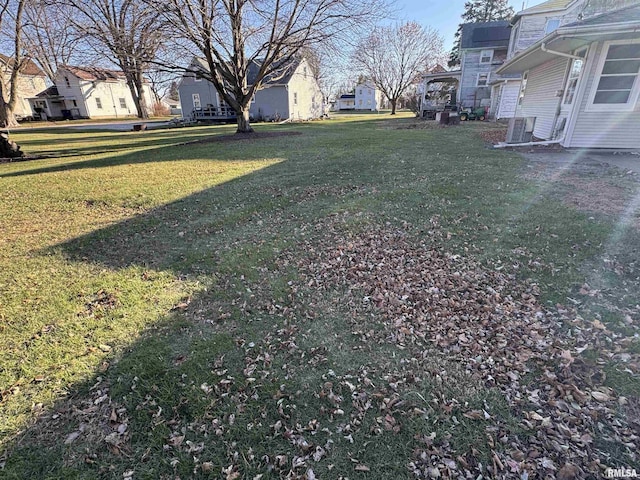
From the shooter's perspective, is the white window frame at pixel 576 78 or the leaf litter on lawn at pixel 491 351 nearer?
the leaf litter on lawn at pixel 491 351

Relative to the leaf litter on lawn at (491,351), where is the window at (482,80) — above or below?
above

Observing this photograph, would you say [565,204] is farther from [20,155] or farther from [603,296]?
[20,155]

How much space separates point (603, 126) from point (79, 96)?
4609 cm

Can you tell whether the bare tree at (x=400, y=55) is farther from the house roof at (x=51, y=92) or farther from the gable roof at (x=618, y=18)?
the house roof at (x=51, y=92)

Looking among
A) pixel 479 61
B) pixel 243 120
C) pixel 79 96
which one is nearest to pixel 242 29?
pixel 243 120

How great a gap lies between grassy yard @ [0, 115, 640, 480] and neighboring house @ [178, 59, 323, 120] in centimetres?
2327

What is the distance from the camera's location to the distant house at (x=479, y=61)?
2347cm

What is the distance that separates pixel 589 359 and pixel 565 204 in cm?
351

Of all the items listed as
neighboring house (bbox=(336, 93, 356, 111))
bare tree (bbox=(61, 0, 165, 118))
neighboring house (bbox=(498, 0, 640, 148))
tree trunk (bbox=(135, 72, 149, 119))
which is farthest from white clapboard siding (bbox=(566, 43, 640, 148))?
neighboring house (bbox=(336, 93, 356, 111))

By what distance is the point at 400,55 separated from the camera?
111ft

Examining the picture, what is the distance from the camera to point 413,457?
1880mm

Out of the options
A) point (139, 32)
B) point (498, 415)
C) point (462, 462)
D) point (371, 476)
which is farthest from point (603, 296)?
point (139, 32)

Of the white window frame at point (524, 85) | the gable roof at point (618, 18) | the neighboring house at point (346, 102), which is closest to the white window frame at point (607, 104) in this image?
the gable roof at point (618, 18)

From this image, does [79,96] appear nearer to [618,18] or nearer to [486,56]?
[486,56]
